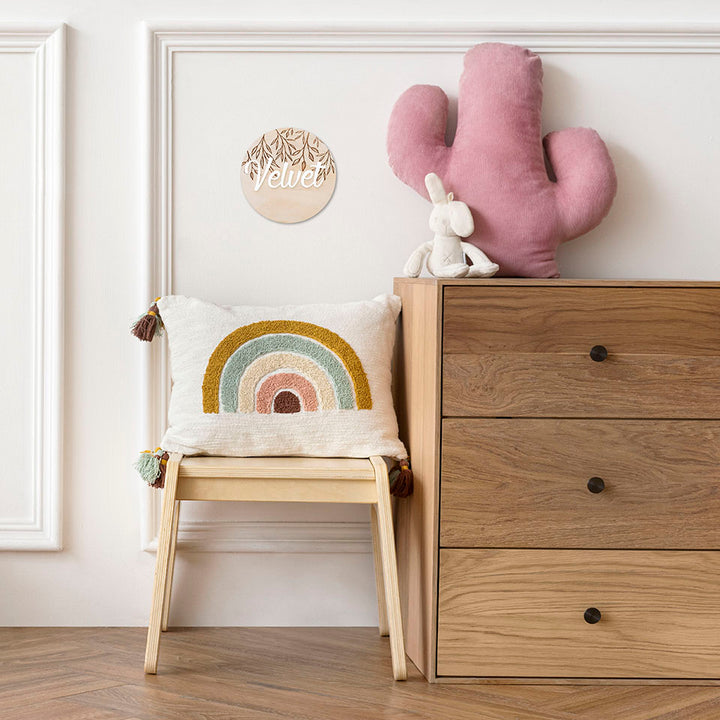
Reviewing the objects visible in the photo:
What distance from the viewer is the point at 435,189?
1896 mm

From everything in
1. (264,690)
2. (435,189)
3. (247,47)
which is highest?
(247,47)

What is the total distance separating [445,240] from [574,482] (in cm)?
58

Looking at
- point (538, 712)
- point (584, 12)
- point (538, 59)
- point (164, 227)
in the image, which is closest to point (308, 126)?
point (164, 227)

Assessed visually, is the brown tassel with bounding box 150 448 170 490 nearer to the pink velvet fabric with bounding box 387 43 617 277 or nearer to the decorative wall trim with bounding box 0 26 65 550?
the decorative wall trim with bounding box 0 26 65 550

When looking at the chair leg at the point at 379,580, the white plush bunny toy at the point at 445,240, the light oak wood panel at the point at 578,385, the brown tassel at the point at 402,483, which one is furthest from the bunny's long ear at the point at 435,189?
the chair leg at the point at 379,580

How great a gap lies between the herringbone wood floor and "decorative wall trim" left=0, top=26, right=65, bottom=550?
258 mm

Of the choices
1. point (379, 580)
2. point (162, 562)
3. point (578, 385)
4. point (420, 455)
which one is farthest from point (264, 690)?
point (578, 385)

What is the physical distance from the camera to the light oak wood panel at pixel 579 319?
1.65 meters

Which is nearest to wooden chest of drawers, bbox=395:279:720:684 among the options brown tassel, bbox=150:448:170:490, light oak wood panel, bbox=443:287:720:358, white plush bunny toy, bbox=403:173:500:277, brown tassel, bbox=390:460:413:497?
light oak wood panel, bbox=443:287:720:358

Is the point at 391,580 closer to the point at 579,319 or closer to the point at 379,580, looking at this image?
the point at 379,580

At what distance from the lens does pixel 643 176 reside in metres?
2.06

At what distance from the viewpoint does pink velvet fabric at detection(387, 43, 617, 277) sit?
1.91 meters

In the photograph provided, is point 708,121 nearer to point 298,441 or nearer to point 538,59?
point 538,59

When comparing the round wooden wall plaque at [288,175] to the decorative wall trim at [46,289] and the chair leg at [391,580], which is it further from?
the chair leg at [391,580]
